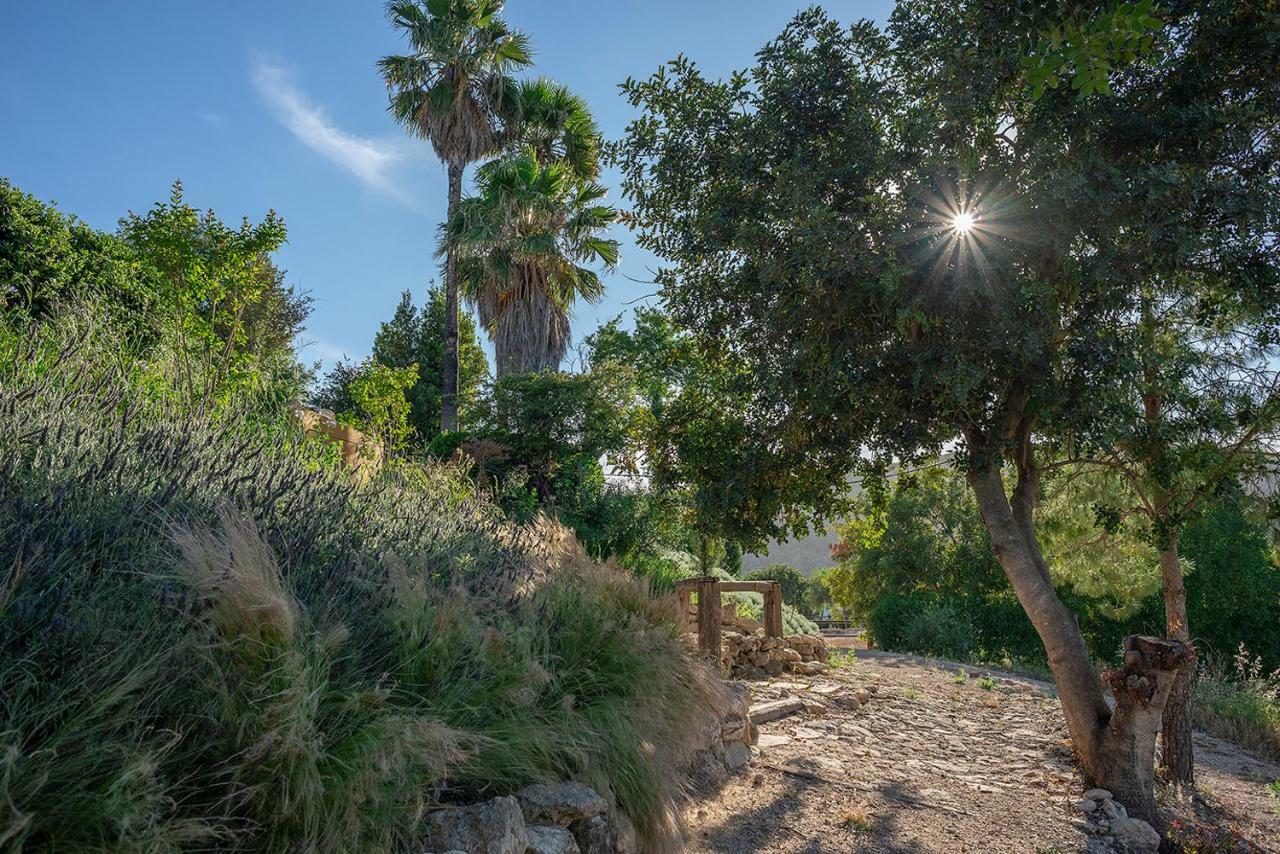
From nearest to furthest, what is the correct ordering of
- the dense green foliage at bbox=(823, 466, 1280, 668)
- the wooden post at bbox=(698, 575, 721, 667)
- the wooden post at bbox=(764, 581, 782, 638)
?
1. the wooden post at bbox=(698, 575, 721, 667)
2. the wooden post at bbox=(764, 581, 782, 638)
3. the dense green foliage at bbox=(823, 466, 1280, 668)

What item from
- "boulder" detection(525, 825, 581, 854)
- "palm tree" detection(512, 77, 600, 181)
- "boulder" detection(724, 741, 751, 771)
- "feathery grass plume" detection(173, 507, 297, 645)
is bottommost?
"boulder" detection(724, 741, 751, 771)

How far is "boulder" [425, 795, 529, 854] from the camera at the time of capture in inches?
92.7

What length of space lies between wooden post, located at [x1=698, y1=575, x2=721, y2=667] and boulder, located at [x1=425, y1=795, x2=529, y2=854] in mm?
4810

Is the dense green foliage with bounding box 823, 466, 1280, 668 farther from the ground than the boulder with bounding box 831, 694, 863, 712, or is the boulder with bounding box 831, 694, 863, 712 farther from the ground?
the dense green foliage with bounding box 823, 466, 1280, 668

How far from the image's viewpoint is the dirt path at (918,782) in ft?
14.2

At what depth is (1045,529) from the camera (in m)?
8.05

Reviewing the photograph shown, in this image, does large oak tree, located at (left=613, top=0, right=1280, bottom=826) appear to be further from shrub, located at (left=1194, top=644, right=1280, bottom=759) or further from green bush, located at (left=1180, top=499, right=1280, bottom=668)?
green bush, located at (left=1180, top=499, right=1280, bottom=668)

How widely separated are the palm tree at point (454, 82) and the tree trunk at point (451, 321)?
0.07ft

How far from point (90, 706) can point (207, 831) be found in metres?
0.42

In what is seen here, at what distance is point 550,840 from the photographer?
2666 millimetres

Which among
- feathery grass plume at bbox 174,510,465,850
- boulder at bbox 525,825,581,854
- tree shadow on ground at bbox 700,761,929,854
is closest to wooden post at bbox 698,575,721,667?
tree shadow on ground at bbox 700,761,929,854

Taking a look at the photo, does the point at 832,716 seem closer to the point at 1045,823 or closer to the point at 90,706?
the point at 1045,823

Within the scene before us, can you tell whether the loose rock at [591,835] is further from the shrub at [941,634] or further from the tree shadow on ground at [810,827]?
the shrub at [941,634]

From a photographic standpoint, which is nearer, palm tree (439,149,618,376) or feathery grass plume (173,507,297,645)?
feathery grass plume (173,507,297,645)
